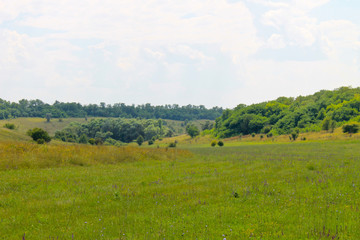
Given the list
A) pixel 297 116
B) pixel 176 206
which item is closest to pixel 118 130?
pixel 297 116

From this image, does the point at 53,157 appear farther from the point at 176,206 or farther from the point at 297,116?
the point at 297,116

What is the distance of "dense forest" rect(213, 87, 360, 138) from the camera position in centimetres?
10856

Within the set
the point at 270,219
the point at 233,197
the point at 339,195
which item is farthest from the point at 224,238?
the point at 339,195

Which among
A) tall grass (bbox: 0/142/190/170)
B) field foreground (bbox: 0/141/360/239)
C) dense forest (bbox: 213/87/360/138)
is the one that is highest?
dense forest (bbox: 213/87/360/138)

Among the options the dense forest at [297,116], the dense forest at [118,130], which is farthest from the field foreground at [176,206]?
the dense forest at [118,130]

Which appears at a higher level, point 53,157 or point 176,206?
point 53,157

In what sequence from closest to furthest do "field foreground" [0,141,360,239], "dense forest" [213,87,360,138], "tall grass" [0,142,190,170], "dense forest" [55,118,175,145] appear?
"field foreground" [0,141,360,239] → "tall grass" [0,142,190,170] → "dense forest" [213,87,360,138] → "dense forest" [55,118,175,145]

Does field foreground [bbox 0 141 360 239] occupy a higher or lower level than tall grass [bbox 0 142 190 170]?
lower

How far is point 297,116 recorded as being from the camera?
12675cm

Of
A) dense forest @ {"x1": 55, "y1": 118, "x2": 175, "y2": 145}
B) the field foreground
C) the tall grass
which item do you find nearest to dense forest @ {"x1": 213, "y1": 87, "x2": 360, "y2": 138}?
dense forest @ {"x1": 55, "y1": 118, "x2": 175, "y2": 145}

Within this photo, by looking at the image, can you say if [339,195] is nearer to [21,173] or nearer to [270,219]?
[270,219]

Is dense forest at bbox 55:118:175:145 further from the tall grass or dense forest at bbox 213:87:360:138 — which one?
the tall grass

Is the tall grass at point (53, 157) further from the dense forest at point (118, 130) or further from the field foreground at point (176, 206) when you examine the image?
the dense forest at point (118, 130)

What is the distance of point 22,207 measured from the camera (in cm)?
896
